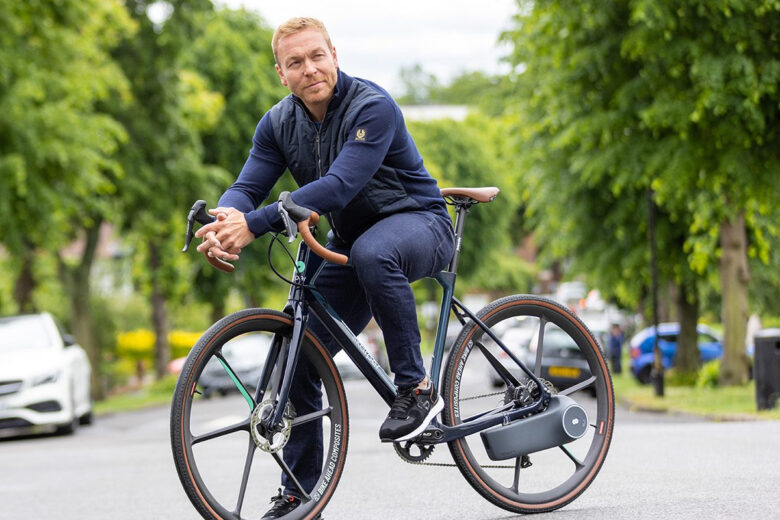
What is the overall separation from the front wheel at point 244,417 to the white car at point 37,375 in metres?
11.3

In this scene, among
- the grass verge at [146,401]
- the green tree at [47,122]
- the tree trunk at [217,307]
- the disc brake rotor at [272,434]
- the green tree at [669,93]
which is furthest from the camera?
the tree trunk at [217,307]

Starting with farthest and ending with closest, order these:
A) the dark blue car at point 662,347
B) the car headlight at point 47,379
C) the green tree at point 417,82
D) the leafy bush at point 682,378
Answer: the green tree at point 417,82, the dark blue car at point 662,347, the leafy bush at point 682,378, the car headlight at point 47,379

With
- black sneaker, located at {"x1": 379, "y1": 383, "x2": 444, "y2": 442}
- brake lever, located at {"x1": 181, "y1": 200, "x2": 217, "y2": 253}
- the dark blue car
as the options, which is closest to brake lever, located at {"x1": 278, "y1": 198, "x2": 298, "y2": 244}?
brake lever, located at {"x1": 181, "y1": 200, "x2": 217, "y2": 253}

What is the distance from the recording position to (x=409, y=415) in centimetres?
474

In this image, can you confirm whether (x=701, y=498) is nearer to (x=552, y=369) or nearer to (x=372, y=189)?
(x=552, y=369)

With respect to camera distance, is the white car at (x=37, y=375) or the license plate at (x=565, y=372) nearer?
the license plate at (x=565, y=372)

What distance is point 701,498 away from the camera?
18.0 ft

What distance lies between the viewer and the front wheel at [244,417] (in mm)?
4270

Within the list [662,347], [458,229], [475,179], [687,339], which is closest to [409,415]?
[458,229]

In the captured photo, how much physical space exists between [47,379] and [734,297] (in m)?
11.6

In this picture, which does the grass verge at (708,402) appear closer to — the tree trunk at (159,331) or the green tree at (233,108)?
the green tree at (233,108)

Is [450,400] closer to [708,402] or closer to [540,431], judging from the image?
[540,431]

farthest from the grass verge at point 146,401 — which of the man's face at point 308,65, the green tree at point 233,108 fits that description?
the man's face at point 308,65

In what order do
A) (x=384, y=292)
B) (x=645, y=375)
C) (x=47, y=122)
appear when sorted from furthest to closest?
(x=645, y=375)
(x=47, y=122)
(x=384, y=292)
